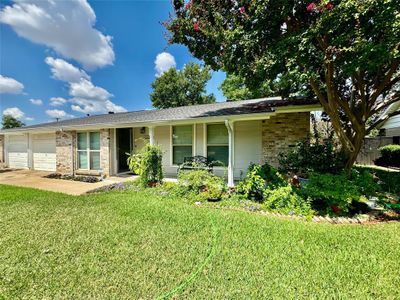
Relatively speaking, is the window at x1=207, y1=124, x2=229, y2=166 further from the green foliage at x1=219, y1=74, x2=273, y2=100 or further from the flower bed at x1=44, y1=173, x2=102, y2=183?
the green foliage at x1=219, y1=74, x2=273, y2=100

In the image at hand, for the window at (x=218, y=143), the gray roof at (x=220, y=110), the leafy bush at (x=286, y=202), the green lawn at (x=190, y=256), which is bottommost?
the green lawn at (x=190, y=256)

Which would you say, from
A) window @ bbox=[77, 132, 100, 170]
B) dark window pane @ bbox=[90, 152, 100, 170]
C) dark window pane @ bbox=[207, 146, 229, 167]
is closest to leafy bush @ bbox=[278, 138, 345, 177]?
dark window pane @ bbox=[207, 146, 229, 167]

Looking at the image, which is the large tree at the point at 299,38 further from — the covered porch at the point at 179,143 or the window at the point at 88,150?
the window at the point at 88,150

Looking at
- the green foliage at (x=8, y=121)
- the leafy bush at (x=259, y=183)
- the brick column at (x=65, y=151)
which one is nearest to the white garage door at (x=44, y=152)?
the brick column at (x=65, y=151)

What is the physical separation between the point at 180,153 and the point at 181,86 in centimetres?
2103

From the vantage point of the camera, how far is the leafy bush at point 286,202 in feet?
16.7

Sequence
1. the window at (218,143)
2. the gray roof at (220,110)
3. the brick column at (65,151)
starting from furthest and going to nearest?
the brick column at (65,151)
the window at (218,143)
the gray roof at (220,110)

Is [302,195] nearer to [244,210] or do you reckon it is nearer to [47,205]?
[244,210]

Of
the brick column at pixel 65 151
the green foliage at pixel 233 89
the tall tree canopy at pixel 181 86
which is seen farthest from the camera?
the tall tree canopy at pixel 181 86

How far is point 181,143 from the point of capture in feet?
31.0

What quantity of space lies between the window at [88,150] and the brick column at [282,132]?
8.43 m

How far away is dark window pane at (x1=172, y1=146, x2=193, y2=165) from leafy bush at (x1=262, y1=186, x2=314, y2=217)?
4688 millimetres

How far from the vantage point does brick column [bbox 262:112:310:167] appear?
7.43m

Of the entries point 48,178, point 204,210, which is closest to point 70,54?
point 48,178
